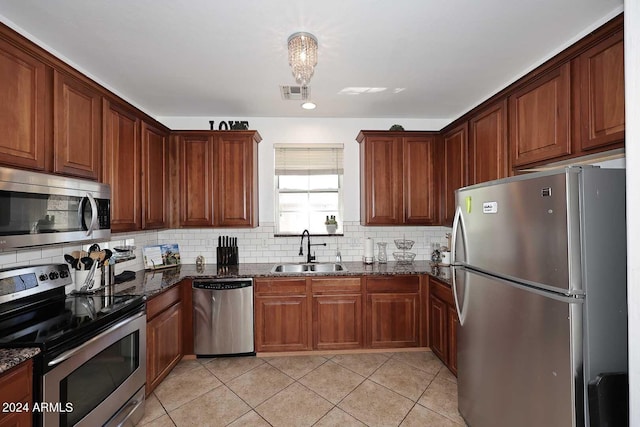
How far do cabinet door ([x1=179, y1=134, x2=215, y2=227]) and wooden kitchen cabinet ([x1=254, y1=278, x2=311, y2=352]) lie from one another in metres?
1.01

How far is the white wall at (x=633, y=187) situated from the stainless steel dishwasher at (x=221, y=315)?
8.63ft

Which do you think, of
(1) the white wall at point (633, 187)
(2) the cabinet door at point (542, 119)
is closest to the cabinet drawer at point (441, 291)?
(2) the cabinet door at point (542, 119)

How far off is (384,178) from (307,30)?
1.84 metres

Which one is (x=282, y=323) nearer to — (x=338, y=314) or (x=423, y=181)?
(x=338, y=314)

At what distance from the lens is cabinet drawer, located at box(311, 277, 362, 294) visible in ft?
9.93

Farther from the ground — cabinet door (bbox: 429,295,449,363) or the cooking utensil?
the cooking utensil

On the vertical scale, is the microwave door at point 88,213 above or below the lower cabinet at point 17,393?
above

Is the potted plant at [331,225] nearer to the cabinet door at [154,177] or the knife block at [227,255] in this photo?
the knife block at [227,255]

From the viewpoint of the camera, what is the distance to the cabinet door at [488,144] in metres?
2.36

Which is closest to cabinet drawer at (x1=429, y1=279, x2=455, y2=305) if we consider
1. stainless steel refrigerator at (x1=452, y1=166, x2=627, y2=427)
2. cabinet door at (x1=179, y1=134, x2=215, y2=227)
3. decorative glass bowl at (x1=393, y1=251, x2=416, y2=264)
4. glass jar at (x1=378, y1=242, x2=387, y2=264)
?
decorative glass bowl at (x1=393, y1=251, x2=416, y2=264)

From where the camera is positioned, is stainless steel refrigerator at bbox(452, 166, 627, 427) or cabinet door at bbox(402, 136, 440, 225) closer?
→ stainless steel refrigerator at bbox(452, 166, 627, 427)

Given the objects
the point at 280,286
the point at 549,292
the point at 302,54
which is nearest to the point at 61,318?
the point at 280,286

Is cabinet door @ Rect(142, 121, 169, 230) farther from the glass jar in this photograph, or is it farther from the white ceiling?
the glass jar

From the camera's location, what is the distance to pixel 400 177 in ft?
11.0
